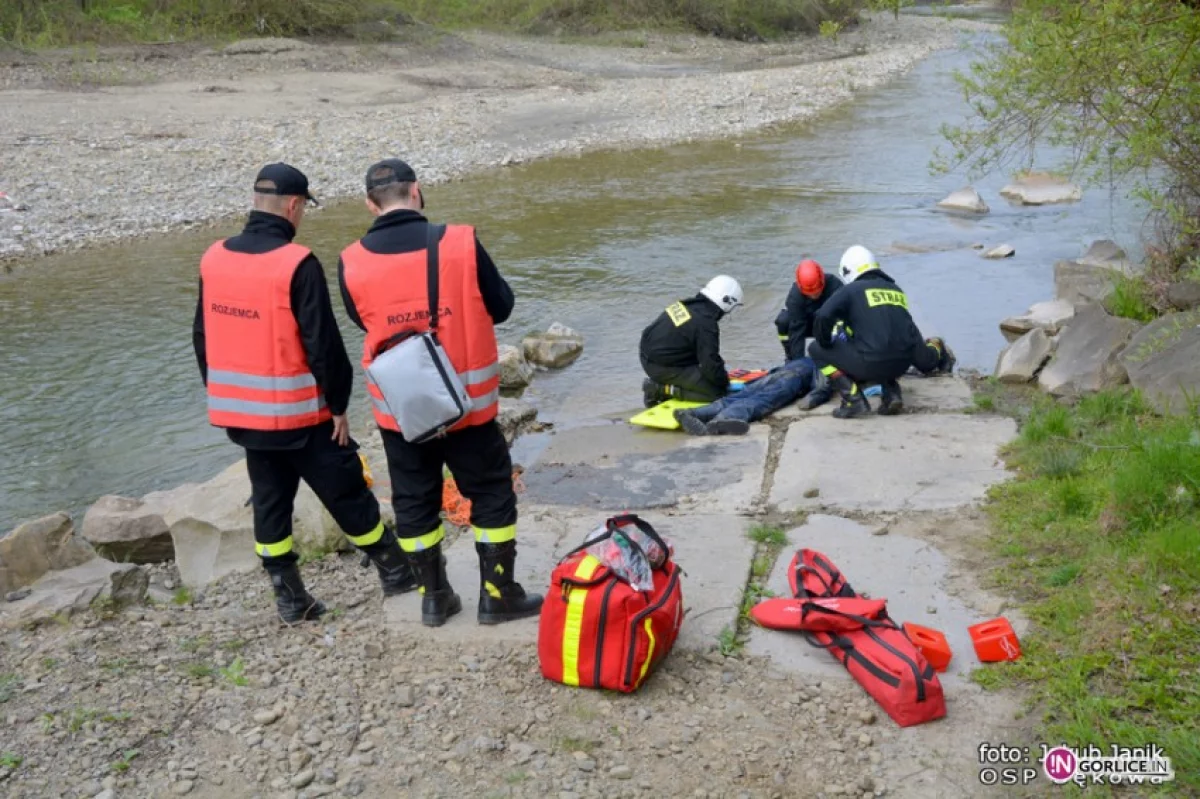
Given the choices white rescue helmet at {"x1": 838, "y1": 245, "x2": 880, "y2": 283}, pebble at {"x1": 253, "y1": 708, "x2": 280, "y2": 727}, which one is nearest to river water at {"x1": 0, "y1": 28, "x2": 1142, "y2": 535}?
white rescue helmet at {"x1": 838, "y1": 245, "x2": 880, "y2": 283}

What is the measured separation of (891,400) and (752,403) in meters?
0.99

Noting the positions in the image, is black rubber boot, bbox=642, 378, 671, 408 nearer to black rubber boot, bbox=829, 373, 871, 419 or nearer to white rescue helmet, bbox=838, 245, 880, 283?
black rubber boot, bbox=829, 373, 871, 419

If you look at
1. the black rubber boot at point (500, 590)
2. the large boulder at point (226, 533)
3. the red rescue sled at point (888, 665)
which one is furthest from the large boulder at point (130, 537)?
the red rescue sled at point (888, 665)

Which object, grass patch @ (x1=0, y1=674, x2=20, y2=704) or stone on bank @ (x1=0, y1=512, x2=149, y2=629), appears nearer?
grass patch @ (x1=0, y1=674, x2=20, y2=704)

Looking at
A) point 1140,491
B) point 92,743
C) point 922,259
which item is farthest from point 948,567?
point 922,259

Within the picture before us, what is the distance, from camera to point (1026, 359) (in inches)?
354

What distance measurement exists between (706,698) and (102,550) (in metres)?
4.25

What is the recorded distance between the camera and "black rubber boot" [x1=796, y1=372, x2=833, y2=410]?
8.59 m

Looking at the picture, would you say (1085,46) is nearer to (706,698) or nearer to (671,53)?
(706,698)

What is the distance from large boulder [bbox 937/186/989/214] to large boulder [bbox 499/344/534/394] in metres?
9.26

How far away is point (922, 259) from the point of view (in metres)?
14.5

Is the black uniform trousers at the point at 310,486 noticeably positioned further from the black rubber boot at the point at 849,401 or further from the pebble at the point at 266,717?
the black rubber boot at the point at 849,401

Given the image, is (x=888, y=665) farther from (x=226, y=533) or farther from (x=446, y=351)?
(x=226, y=533)

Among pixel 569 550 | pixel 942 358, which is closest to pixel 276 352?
pixel 569 550
